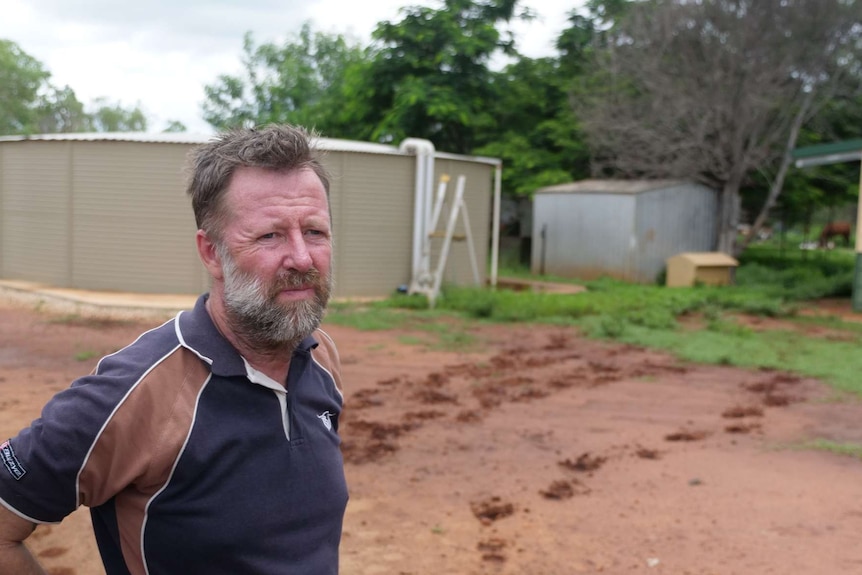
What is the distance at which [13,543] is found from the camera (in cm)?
165

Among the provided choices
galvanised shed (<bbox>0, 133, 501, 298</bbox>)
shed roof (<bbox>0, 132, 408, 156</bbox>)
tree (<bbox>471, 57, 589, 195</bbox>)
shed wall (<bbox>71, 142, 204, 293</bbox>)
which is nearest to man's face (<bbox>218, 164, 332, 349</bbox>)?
galvanised shed (<bbox>0, 133, 501, 298</bbox>)

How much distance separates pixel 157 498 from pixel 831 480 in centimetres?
497

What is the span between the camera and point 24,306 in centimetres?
1288

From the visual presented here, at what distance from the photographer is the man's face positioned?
1.80m

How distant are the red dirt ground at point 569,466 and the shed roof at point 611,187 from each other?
31.6ft

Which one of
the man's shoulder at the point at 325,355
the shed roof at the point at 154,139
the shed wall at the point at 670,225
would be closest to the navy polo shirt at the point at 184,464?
the man's shoulder at the point at 325,355

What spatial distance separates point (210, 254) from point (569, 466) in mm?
4373

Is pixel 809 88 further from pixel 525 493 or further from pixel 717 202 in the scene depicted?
pixel 525 493

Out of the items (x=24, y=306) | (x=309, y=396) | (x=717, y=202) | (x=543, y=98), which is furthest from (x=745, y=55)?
(x=309, y=396)

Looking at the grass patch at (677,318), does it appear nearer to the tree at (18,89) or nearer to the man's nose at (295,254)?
the man's nose at (295,254)

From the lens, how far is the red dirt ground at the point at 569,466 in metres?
4.43

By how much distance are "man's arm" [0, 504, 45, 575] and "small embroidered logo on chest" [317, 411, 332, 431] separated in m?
0.61

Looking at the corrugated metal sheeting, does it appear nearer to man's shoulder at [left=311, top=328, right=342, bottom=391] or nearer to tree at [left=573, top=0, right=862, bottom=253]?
tree at [left=573, top=0, right=862, bottom=253]

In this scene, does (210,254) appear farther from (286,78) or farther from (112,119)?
(112,119)
